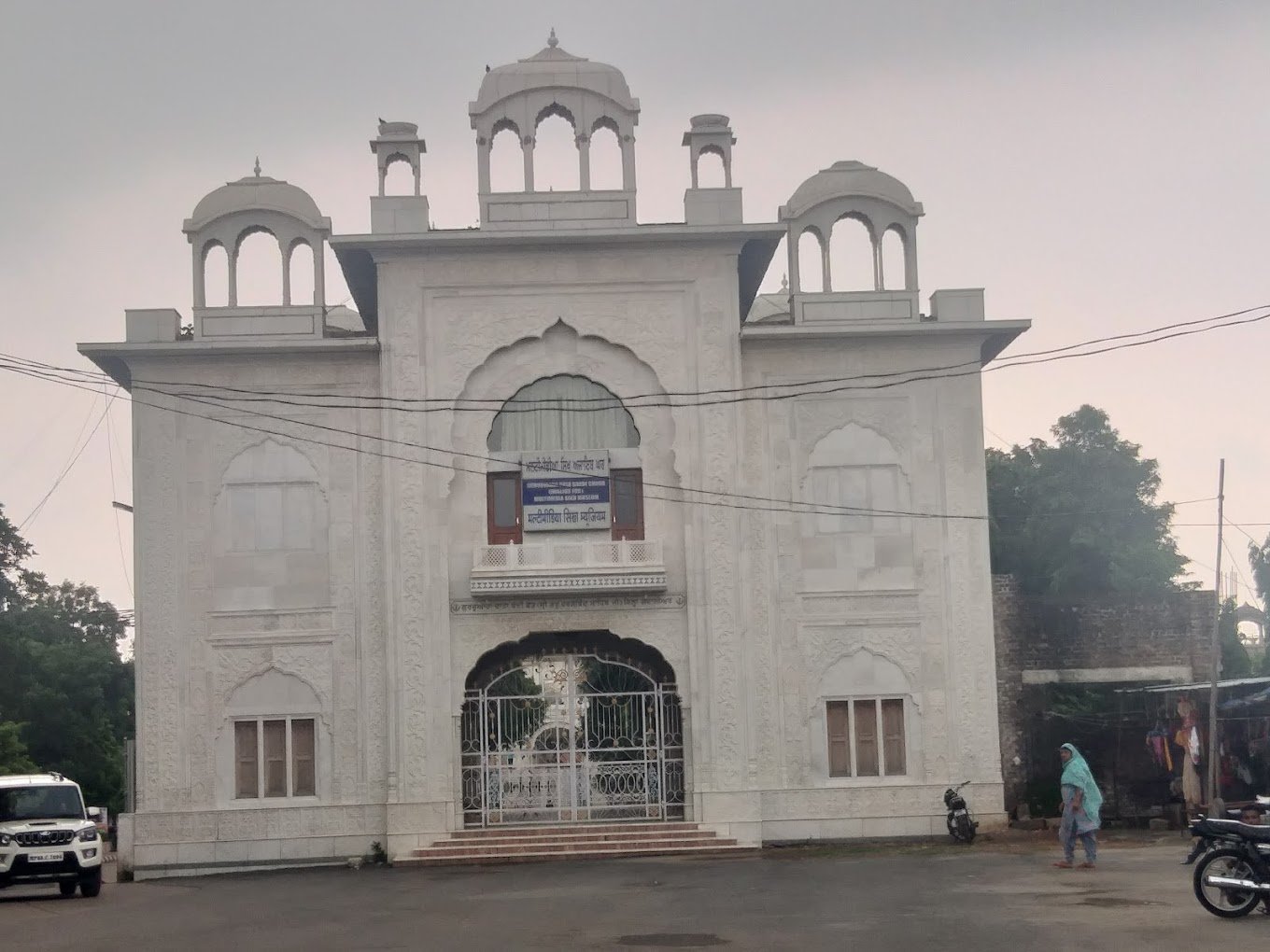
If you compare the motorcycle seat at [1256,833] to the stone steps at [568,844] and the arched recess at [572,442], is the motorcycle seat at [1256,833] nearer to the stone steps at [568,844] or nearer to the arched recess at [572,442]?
the stone steps at [568,844]

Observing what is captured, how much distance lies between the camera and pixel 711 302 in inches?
914

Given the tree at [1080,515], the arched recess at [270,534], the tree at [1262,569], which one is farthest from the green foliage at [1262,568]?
the arched recess at [270,534]

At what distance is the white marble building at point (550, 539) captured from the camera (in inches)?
887

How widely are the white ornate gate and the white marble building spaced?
45 mm

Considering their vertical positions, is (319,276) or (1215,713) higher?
(319,276)

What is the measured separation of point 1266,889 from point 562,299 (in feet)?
43.1

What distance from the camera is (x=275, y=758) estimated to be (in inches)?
897

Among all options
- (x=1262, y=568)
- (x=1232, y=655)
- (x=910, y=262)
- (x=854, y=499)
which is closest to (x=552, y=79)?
(x=910, y=262)

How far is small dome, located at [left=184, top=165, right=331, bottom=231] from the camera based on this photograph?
23.7 m

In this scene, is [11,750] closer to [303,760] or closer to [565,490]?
[303,760]

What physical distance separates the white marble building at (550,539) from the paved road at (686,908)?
6.30 feet

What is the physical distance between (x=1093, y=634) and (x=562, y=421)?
9.21 metres

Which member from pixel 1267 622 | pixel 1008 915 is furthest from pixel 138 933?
pixel 1267 622

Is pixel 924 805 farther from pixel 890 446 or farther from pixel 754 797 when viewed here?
pixel 890 446
